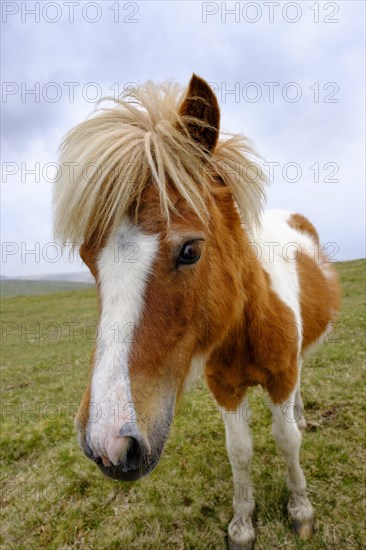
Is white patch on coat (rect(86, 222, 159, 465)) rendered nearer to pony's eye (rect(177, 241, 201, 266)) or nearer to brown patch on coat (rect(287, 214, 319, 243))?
pony's eye (rect(177, 241, 201, 266))

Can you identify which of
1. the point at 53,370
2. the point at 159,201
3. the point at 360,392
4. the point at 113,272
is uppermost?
the point at 159,201

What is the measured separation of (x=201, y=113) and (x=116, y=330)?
1.40m

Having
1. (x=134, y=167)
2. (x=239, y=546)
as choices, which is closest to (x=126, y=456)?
(x=134, y=167)

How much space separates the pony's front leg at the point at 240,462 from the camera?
3182mm

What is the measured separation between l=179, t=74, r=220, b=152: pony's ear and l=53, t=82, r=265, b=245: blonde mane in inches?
2.1

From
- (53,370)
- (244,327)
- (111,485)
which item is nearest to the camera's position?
(244,327)

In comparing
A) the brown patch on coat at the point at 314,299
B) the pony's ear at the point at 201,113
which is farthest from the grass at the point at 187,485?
the pony's ear at the point at 201,113

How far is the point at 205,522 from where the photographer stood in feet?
10.9

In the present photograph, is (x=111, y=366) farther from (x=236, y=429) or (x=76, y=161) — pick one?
(x=236, y=429)

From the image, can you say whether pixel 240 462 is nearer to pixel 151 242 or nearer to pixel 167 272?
pixel 167 272

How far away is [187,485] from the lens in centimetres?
376

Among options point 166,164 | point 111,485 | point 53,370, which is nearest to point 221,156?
point 166,164

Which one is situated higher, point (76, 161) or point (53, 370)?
point (76, 161)

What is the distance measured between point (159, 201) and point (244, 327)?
51.1 inches
